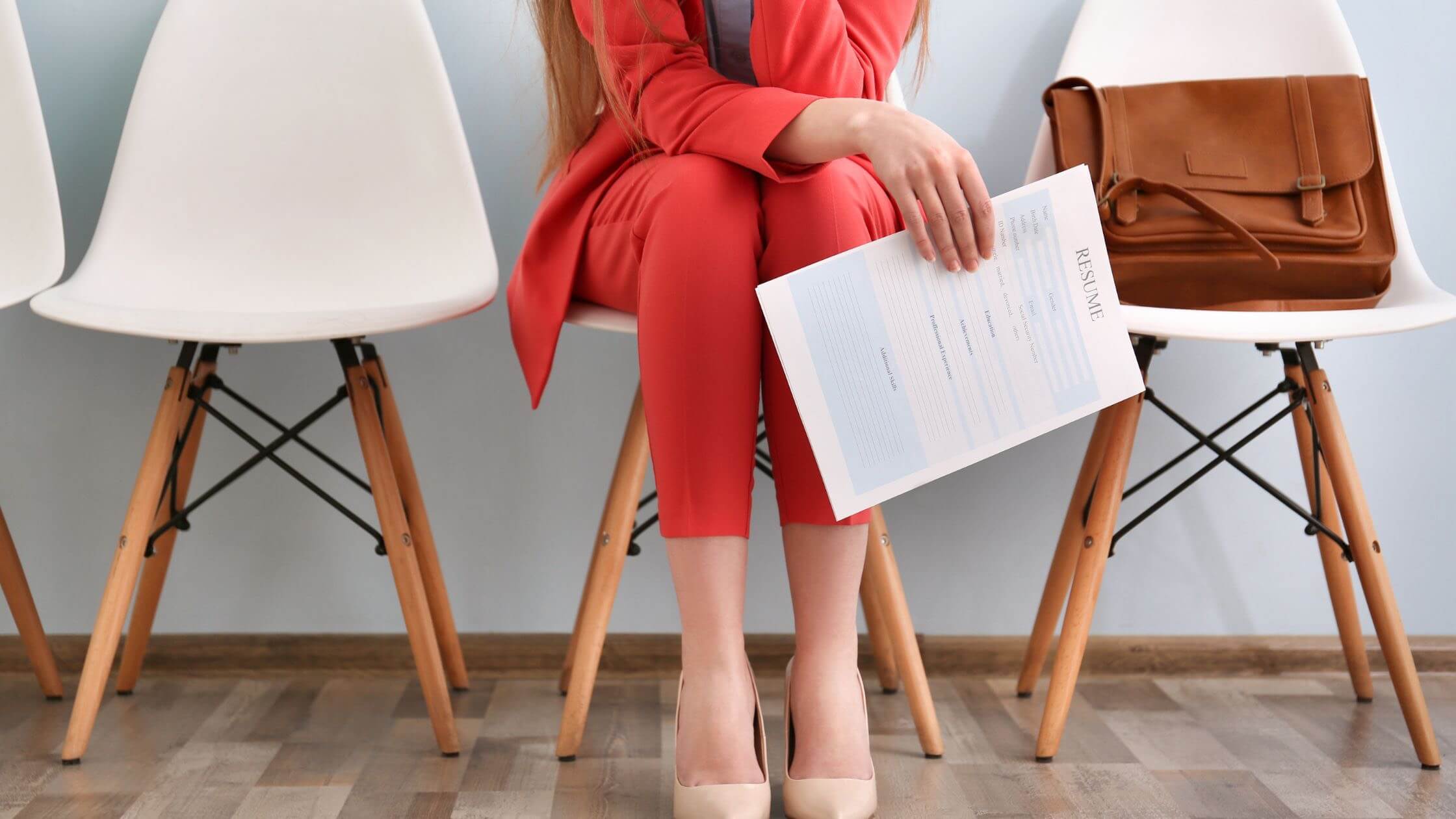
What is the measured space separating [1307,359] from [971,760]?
0.48 meters

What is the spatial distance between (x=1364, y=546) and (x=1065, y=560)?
0.89 ft

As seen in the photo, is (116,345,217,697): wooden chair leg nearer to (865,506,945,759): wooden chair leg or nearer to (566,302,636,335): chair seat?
(566,302,636,335): chair seat

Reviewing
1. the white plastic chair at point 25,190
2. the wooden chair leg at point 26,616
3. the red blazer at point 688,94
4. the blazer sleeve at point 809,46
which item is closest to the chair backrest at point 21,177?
the white plastic chair at point 25,190

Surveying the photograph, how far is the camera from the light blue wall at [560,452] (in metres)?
1.33

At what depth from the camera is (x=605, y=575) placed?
3.51ft

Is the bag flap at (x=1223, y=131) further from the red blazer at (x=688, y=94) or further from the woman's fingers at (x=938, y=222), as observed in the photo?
the woman's fingers at (x=938, y=222)

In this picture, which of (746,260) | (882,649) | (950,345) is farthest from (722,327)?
(882,649)

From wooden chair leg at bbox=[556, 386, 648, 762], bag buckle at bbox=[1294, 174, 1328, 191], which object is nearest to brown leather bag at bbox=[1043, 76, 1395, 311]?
bag buckle at bbox=[1294, 174, 1328, 191]

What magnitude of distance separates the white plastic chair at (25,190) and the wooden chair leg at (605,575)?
1.88ft

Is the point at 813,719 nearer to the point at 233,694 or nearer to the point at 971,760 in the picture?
the point at 971,760

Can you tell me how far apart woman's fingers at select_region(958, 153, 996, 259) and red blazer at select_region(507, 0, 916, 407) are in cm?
12

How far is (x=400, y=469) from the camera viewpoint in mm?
1211

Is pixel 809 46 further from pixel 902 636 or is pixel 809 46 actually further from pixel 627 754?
pixel 627 754

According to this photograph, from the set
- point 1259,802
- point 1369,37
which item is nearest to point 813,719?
point 1259,802
